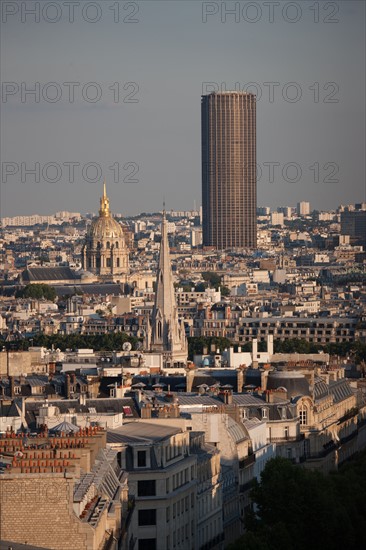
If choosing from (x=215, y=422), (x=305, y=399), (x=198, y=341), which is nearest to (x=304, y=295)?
(x=198, y=341)

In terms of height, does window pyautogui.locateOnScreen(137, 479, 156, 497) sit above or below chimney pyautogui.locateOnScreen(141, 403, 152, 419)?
below

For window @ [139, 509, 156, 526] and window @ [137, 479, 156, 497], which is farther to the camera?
window @ [137, 479, 156, 497]

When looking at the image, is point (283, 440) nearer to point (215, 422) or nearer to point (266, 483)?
point (215, 422)

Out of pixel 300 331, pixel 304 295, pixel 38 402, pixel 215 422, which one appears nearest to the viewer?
pixel 215 422

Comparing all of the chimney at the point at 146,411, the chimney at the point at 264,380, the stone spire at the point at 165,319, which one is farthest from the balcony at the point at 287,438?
the stone spire at the point at 165,319

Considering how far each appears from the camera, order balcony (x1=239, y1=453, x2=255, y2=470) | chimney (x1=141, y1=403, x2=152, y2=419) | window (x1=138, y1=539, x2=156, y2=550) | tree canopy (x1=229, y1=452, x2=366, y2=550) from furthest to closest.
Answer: balcony (x1=239, y1=453, x2=255, y2=470)
chimney (x1=141, y1=403, x2=152, y2=419)
tree canopy (x1=229, y1=452, x2=366, y2=550)
window (x1=138, y1=539, x2=156, y2=550)

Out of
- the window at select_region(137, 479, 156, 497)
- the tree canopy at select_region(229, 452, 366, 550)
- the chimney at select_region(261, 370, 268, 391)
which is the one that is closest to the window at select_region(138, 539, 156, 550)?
the window at select_region(137, 479, 156, 497)

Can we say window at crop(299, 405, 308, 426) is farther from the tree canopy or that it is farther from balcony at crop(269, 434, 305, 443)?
the tree canopy
